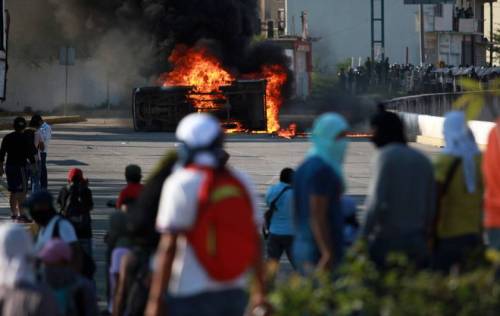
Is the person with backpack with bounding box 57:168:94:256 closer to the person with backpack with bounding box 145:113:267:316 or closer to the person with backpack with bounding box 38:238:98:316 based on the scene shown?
the person with backpack with bounding box 38:238:98:316

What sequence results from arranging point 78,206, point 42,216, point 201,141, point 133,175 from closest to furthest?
1. point 201,141
2. point 42,216
3. point 133,175
4. point 78,206

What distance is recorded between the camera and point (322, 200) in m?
8.27

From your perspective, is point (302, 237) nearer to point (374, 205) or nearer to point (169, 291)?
point (374, 205)

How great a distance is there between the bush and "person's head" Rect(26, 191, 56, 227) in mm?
3272

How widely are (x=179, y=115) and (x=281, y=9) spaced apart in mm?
49767

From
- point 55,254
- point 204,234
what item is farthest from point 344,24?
point 204,234

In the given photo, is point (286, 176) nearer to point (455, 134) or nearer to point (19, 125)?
point (455, 134)

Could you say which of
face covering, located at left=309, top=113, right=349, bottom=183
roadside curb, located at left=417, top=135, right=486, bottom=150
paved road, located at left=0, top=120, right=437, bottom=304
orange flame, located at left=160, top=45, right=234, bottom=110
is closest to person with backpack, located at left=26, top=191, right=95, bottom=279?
face covering, located at left=309, top=113, right=349, bottom=183

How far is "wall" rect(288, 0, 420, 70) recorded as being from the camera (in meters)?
87.5

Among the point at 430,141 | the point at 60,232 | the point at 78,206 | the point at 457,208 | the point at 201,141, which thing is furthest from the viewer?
the point at 430,141

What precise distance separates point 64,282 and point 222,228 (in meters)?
2.21

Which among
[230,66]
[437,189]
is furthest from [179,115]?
[437,189]

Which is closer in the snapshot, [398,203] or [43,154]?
[398,203]

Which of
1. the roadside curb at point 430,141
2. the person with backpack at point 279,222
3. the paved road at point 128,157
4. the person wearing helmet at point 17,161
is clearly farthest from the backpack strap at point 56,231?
the roadside curb at point 430,141
